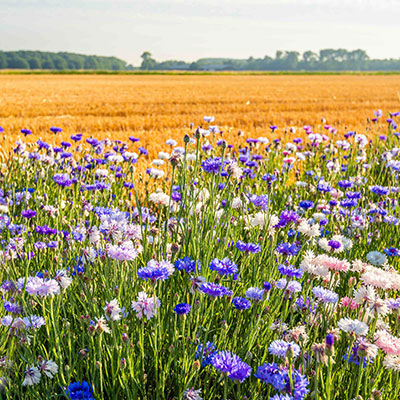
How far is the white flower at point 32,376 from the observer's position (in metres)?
1.53

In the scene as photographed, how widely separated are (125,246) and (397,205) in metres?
2.46

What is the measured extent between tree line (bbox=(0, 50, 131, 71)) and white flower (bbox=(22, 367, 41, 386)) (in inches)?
5160

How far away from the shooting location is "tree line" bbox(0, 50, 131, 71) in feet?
395

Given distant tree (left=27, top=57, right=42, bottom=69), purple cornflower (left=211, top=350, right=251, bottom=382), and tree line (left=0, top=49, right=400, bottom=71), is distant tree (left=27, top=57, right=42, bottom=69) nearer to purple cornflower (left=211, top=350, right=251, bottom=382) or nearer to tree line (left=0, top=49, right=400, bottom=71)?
tree line (left=0, top=49, right=400, bottom=71)

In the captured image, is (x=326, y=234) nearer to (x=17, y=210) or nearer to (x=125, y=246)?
(x=125, y=246)

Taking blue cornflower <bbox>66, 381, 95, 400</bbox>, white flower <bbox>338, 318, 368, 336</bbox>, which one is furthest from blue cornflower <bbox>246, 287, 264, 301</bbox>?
blue cornflower <bbox>66, 381, 95, 400</bbox>

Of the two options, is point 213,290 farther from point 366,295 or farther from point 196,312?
point 366,295

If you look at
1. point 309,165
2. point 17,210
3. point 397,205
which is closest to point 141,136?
point 309,165

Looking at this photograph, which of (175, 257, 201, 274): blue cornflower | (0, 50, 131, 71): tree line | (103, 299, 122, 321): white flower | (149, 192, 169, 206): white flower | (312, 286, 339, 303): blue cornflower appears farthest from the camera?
(0, 50, 131, 71): tree line

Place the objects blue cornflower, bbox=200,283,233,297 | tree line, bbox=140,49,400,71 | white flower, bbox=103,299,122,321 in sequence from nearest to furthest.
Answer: white flower, bbox=103,299,122,321, blue cornflower, bbox=200,283,233,297, tree line, bbox=140,49,400,71

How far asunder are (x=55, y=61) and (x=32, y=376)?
144984 mm

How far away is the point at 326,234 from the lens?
3193 mm

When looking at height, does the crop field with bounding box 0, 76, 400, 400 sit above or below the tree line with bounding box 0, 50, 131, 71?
below

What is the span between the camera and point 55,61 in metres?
134
